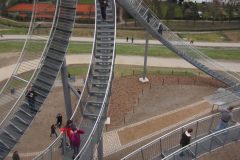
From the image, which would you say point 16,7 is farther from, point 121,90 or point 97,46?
point 97,46

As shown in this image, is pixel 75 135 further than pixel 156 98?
No

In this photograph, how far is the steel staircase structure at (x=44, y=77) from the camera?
66.9 feet

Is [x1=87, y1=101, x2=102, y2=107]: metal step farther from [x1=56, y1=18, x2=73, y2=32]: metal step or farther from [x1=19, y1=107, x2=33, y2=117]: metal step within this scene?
[x1=56, y1=18, x2=73, y2=32]: metal step

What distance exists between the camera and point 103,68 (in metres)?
23.8

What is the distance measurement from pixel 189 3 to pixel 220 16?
7.32 m

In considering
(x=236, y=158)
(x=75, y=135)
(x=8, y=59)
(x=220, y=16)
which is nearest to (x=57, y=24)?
(x=75, y=135)

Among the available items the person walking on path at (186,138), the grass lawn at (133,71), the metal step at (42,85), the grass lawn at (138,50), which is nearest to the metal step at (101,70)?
the metal step at (42,85)

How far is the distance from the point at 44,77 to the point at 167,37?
50.2 feet

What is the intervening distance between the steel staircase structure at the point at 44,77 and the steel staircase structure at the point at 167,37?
8.08 metres

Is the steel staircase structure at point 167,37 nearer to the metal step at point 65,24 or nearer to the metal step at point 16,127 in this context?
the metal step at point 65,24

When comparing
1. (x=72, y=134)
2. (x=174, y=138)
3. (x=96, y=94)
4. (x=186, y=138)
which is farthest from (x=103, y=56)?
(x=186, y=138)

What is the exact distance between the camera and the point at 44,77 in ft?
73.2

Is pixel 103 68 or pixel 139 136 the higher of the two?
pixel 103 68

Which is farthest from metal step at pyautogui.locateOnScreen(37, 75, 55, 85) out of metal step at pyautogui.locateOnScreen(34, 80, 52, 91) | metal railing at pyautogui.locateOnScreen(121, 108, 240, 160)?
metal railing at pyautogui.locateOnScreen(121, 108, 240, 160)
